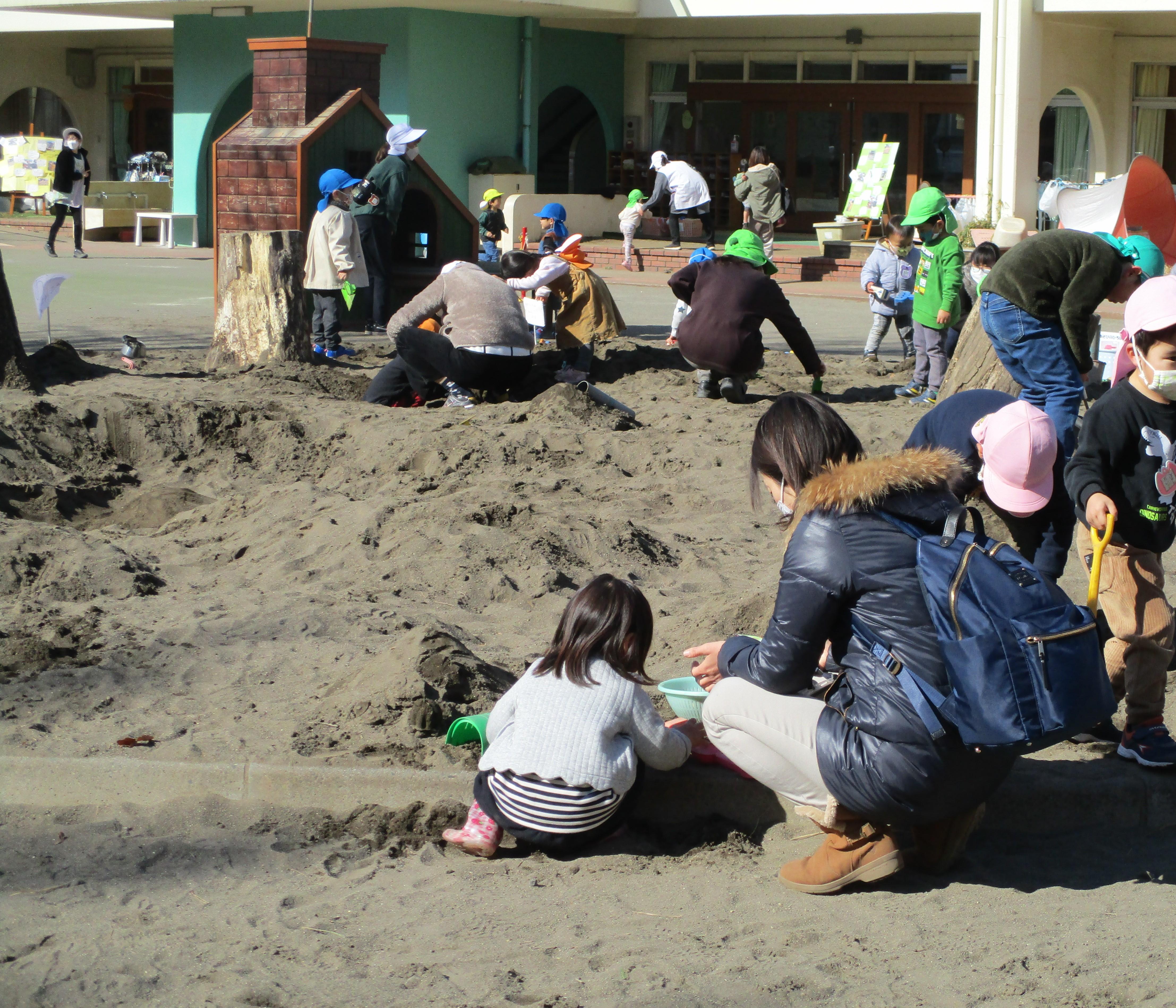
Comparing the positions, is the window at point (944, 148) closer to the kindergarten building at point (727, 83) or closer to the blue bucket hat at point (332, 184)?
the kindergarten building at point (727, 83)

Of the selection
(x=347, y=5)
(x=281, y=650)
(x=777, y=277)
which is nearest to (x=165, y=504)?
(x=281, y=650)

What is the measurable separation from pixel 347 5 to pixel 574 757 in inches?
775

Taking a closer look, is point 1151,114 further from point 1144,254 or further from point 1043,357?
point 1043,357

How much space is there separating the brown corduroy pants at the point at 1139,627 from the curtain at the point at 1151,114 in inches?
762

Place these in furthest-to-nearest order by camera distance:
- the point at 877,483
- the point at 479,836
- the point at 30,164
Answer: the point at 30,164 < the point at 479,836 < the point at 877,483

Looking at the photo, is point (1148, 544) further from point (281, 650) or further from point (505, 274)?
point (505, 274)

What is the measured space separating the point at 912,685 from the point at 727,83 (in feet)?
74.4

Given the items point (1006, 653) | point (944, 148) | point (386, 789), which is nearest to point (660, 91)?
point (944, 148)

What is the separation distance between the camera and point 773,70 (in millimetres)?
24312

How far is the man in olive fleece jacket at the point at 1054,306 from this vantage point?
5.73 m

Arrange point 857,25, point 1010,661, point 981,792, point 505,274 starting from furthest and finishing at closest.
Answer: point 857,25 → point 505,274 → point 981,792 → point 1010,661

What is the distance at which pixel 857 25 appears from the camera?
2273 cm

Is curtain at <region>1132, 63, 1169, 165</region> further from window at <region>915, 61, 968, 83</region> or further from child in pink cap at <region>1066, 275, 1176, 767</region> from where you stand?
child in pink cap at <region>1066, 275, 1176, 767</region>

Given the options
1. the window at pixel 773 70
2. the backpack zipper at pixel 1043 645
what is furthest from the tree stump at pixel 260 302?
the window at pixel 773 70
